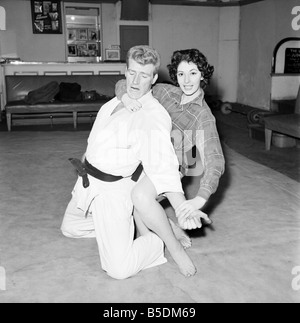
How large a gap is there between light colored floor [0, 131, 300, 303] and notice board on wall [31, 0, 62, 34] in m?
6.10

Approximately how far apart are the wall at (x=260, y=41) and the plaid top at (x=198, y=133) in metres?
6.20

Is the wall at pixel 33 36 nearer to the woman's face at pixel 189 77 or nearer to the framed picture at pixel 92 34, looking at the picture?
the framed picture at pixel 92 34

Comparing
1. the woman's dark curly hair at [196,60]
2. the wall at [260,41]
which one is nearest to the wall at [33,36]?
the wall at [260,41]

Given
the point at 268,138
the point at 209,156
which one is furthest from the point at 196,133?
the point at 268,138

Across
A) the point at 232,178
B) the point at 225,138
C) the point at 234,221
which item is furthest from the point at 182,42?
the point at 234,221

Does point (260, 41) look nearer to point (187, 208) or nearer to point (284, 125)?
point (284, 125)

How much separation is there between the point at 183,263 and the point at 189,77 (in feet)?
3.31

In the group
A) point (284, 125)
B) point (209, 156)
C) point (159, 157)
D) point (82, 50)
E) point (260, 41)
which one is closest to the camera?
point (159, 157)

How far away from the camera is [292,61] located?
24.4ft

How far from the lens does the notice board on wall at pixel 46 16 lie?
9.03 metres

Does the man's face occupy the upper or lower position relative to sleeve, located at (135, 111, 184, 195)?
upper

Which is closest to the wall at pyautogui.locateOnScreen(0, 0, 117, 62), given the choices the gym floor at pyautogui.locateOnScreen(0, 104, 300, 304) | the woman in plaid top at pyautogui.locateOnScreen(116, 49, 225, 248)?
the gym floor at pyautogui.locateOnScreen(0, 104, 300, 304)

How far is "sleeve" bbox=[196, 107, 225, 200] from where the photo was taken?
199 centimetres

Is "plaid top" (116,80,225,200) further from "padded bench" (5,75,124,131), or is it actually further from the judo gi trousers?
"padded bench" (5,75,124,131)
